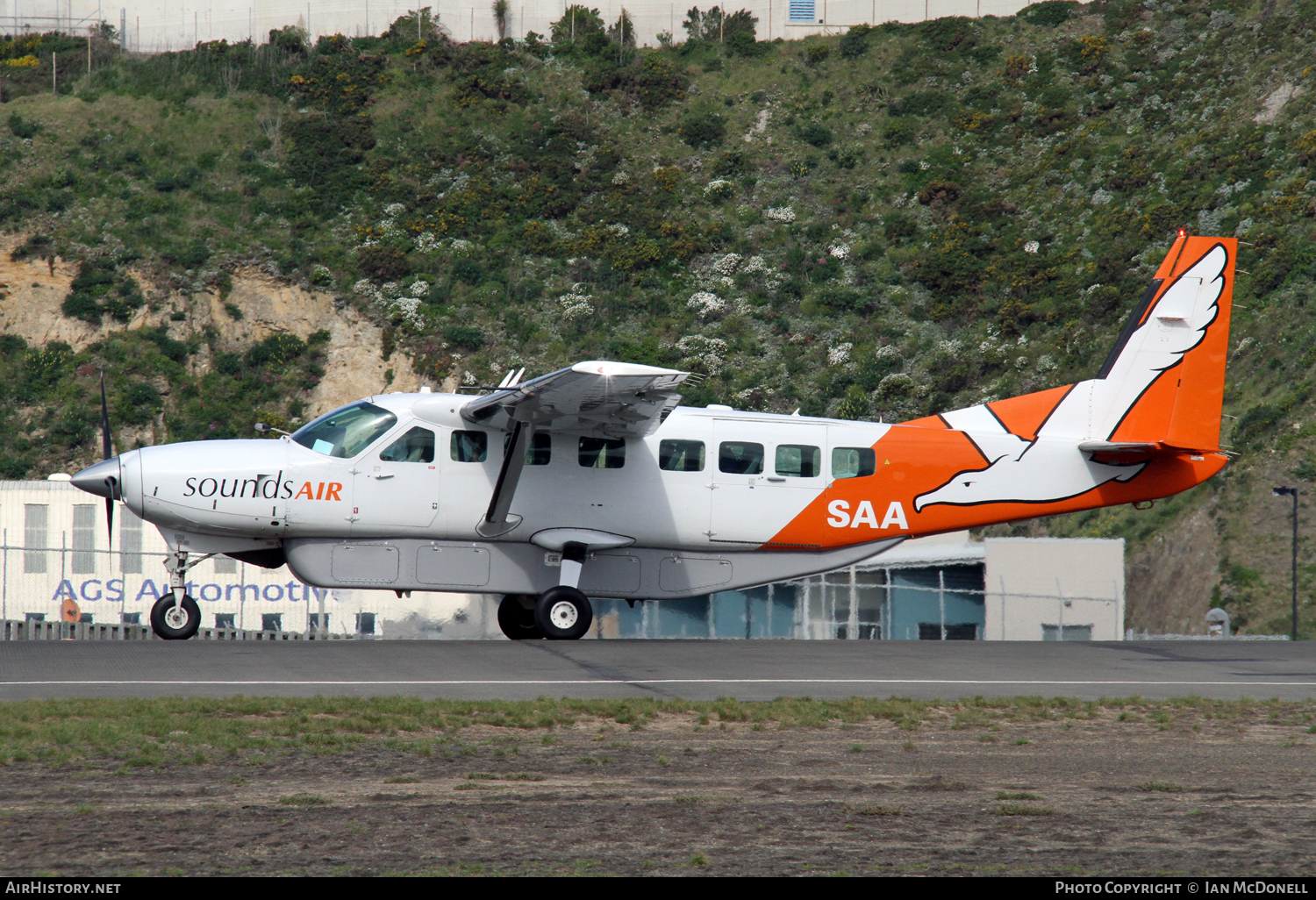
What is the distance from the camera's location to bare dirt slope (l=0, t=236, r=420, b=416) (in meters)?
54.7

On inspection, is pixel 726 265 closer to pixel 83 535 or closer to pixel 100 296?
pixel 100 296

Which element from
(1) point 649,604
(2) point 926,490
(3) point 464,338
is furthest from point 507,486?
(3) point 464,338

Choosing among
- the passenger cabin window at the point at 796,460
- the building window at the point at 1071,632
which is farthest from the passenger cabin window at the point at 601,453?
the building window at the point at 1071,632

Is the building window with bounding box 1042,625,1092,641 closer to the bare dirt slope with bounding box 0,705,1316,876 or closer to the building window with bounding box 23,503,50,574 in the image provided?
the bare dirt slope with bounding box 0,705,1316,876

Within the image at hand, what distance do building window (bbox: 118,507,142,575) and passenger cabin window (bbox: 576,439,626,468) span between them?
2441 centimetres

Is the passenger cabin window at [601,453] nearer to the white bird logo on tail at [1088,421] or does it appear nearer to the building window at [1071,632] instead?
the white bird logo on tail at [1088,421]

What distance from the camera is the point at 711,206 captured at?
6456 cm

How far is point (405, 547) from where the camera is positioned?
57.2 feet

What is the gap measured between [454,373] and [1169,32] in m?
45.2

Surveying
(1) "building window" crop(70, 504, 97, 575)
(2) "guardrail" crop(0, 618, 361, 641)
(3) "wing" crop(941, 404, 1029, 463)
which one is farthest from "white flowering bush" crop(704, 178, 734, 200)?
(3) "wing" crop(941, 404, 1029, 463)

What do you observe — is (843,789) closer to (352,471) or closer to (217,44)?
(352,471)

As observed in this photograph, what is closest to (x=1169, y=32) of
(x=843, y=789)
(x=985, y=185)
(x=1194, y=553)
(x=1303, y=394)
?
(x=985, y=185)

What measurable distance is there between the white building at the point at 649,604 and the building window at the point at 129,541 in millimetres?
43

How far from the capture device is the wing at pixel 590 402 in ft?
49.9
